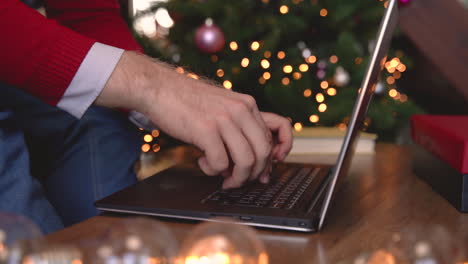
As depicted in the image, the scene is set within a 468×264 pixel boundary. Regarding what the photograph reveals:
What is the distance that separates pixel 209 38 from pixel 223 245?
1218 millimetres

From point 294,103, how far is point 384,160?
0.48 m

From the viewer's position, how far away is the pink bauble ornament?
1472 millimetres

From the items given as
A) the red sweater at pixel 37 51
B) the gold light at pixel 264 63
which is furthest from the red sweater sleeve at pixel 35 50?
the gold light at pixel 264 63

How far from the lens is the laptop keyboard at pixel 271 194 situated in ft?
1.98

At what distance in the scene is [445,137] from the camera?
691 mm

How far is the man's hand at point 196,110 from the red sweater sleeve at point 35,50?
0.06m

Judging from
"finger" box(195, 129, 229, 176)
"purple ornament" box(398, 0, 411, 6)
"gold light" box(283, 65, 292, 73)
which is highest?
"purple ornament" box(398, 0, 411, 6)

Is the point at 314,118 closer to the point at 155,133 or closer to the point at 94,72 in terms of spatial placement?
the point at 155,133

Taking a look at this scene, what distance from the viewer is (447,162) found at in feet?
2.26

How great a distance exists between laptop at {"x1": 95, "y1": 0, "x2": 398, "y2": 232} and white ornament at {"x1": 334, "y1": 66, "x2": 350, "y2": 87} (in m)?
0.82

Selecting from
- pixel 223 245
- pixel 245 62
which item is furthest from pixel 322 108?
pixel 223 245

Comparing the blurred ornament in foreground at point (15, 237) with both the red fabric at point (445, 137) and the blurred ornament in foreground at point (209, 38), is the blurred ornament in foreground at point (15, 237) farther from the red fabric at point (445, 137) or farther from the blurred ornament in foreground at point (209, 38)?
the blurred ornament in foreground at point (209, 38)

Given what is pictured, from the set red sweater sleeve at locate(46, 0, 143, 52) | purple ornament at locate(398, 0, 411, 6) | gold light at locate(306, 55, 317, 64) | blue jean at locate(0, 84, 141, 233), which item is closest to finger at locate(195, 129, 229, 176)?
blue jean at locate(0, 84, 141, 233)

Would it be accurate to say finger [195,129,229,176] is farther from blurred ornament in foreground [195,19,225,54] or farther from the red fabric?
blurred ornament in foreground [195,19,225,54]
